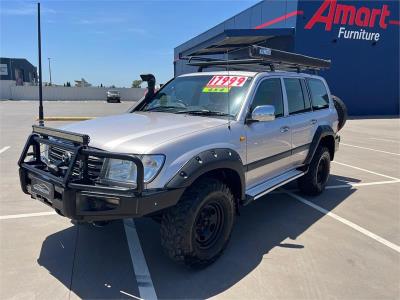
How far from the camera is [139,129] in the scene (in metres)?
3.55

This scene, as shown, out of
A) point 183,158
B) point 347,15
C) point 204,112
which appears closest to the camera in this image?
point 183,158

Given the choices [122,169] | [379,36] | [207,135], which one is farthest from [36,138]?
[379,36]

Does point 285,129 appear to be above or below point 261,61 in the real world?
below

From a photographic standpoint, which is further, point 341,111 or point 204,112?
point 341,111

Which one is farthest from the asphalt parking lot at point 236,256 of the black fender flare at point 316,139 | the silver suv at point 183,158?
the black fender flare at point 316,139

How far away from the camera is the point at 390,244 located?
423 centimetres

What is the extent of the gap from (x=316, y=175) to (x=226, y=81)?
2.46 meters

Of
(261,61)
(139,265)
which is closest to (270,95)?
(261,61)

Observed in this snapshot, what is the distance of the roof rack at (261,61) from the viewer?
4371mm

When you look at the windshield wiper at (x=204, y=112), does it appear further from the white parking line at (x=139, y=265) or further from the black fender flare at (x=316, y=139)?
the black fender flare at (x=316, y=139)

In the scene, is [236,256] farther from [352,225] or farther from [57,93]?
[57,93]

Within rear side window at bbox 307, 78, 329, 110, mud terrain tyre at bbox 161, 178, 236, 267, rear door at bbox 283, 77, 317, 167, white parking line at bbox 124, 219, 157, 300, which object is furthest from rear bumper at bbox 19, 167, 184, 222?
rear side window at bbox 307, 78, 329, 110

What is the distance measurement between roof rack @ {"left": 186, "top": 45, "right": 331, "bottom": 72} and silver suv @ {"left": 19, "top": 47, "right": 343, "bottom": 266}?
0.20 m

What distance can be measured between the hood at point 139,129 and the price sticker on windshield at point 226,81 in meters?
0.60
